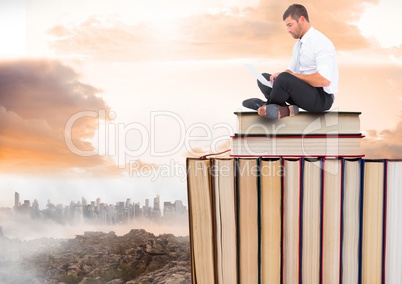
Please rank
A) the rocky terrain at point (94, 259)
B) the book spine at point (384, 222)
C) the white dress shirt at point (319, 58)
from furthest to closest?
the rocky terrain at point (94, 259)
the white dress shirt at point (319, 58)
the book spine at point (384, 222)

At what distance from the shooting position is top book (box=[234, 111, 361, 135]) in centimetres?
126

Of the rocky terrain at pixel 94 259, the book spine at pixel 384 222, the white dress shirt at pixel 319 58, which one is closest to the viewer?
the book spine at pixel 384 222

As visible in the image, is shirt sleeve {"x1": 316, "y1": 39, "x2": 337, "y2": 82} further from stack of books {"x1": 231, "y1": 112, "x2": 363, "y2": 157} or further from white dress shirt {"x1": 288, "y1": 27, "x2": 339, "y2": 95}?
stack of books {"x1": 231, "y1": 112, "x2": 363, "y2": 157}

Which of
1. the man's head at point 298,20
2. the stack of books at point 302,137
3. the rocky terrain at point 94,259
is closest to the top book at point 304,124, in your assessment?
the stack of books at point 302,137

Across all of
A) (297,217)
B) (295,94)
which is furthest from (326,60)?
(297,217)

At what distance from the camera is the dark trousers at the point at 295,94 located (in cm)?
129

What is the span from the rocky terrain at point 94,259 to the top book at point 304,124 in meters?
0.55

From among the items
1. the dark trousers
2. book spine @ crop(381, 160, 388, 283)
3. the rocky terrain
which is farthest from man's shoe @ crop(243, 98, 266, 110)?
the rocky terrain

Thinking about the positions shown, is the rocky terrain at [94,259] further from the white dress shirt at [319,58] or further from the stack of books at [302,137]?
the white dress shirt at [319,58]

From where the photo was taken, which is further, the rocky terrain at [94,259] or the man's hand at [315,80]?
the rocky terrain at [94,259]

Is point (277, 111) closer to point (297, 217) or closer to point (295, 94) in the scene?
point (295, 94)

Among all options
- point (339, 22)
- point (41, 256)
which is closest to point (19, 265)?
point (41, 256)

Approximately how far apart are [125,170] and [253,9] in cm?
65

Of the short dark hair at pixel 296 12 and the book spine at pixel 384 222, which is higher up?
the short dark hair at pixel 296 12
